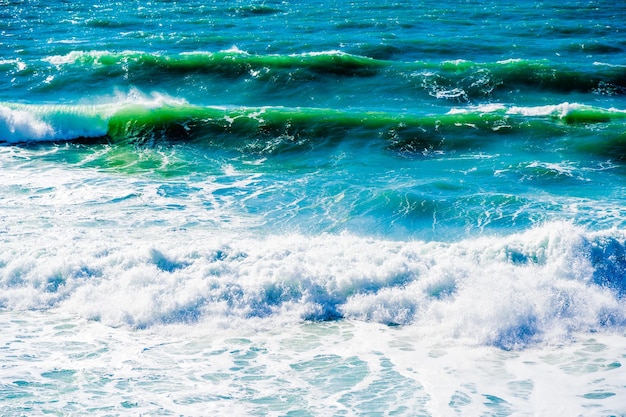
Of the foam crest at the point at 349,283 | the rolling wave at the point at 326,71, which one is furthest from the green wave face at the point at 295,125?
the foam crest at the point at 349,283

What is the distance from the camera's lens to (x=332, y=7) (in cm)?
3200

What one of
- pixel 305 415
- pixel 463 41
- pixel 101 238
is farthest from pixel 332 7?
pixel 305 415

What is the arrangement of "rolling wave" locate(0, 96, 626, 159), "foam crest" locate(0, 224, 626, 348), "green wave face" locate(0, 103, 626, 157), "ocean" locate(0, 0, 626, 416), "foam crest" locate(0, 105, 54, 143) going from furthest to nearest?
"foam crest" locate(0, 105, 54, 143), "green wave face" locate(0, 103, 626, 157), "rolling wave" locate(0, 96, 626, 159), "foam crest" locate(0, 224, 626, 348), "ocean" locate(0, 0, 626, 416)

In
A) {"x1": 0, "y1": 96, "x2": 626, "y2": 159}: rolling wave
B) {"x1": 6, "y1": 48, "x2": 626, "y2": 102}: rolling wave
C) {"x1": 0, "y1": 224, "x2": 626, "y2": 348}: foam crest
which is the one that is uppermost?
{"x1": 6, "y1": 48, "x2": 626, "y2": 102}: rolling wave

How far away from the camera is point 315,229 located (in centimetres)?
1247

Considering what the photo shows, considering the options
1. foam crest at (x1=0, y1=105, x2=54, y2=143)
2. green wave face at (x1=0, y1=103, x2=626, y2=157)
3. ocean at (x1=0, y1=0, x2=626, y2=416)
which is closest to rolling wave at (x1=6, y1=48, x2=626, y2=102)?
ocean at (x1=0, y1=0, x2=626, y2=416)

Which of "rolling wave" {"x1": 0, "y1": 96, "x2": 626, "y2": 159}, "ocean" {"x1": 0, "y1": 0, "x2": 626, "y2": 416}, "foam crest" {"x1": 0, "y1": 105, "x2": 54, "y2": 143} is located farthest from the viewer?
"foam crest" {"x1": 0, "y1": 105, "x2": 54, "y2": 143}

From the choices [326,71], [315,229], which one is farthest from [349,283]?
[326,71]

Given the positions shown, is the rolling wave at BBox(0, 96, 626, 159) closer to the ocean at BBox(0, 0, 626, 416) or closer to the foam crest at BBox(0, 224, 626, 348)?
the ocean at BBox(0, 0, 626, 416)

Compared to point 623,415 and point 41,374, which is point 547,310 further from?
point 41,374

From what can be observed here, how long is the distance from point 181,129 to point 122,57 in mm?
6739

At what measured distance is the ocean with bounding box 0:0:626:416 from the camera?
8.46m

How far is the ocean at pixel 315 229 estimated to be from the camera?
846 centimetres

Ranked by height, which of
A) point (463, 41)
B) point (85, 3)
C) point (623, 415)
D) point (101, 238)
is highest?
point (85, 3)
